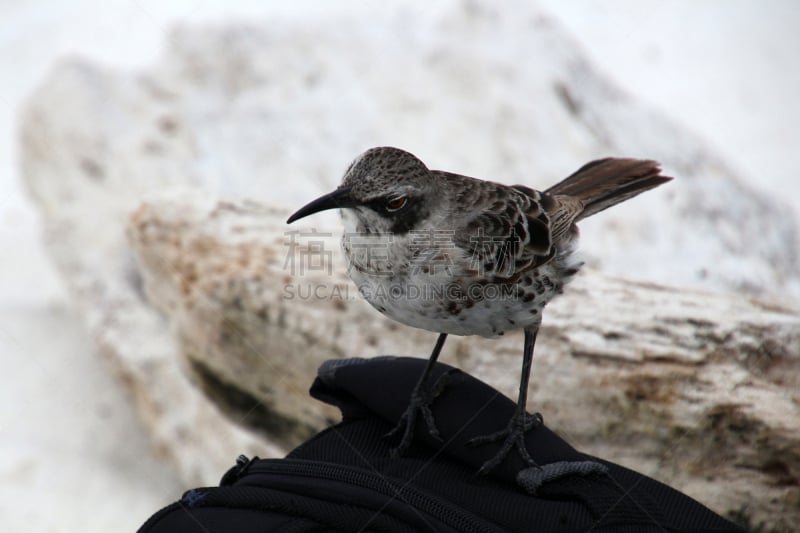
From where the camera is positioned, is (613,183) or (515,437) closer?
(515,437)

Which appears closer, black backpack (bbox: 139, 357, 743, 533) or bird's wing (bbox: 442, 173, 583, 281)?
black backpack (bbox: 139, 357, 743, 533)

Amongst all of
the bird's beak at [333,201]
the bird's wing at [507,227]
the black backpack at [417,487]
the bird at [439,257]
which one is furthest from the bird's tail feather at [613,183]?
the bird's beak at [333,201]

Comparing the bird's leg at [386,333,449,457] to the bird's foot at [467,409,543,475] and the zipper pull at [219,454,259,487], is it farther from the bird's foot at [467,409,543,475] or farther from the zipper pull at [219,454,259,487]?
the zipper pull at [219,454,259,487]

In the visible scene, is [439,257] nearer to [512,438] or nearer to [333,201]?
[333,201]

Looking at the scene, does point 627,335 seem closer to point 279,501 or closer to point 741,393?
point 741,393

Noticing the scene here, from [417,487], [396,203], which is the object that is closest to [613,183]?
[396,203]

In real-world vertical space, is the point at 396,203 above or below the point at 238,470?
above

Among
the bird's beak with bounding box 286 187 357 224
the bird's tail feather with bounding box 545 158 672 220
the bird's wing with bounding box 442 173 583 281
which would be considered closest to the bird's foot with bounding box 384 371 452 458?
the bird's wing with bounding box 442 173 583 281
